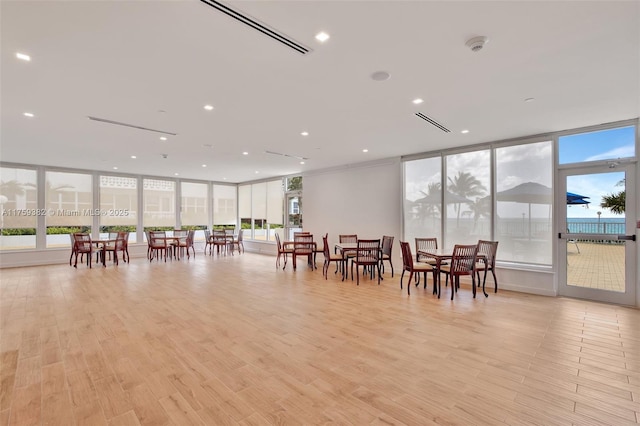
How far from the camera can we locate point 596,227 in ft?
16.3

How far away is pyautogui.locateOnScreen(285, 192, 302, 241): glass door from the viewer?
419 inches

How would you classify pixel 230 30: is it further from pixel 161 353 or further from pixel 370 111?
pixel 161 353

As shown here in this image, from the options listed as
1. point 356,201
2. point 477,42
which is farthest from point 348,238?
point 477,42

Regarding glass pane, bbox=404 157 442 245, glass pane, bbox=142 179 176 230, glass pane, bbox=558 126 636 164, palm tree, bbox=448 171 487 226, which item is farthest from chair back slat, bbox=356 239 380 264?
glass pane, bbox=142 179 176 230

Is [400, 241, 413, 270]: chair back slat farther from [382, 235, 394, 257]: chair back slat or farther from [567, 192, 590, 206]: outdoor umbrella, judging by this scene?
[567, 192, 590, 206]: outdoor umbrella

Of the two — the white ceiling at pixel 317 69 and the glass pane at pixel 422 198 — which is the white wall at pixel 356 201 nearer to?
the glass pane at pixel 422 198

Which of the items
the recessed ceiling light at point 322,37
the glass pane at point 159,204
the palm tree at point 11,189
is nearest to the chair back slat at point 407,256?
the recessed ceiling light at point 322,37

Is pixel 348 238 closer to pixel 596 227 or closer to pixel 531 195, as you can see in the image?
pixel 531 195

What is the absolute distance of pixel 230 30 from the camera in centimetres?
240

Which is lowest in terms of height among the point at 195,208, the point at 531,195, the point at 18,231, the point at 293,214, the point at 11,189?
the point at 18,231

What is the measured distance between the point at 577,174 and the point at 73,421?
7235 mm

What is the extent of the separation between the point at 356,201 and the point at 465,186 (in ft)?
9.71

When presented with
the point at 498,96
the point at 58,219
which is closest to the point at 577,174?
the point at 498,96

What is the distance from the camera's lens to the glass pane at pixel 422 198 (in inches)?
270
